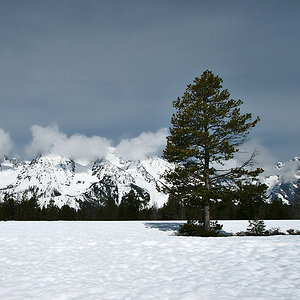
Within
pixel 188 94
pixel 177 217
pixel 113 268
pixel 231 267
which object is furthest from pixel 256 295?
pixel 177 217

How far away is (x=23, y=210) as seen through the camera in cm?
7519

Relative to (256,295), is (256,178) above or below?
above

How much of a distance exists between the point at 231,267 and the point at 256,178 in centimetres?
970

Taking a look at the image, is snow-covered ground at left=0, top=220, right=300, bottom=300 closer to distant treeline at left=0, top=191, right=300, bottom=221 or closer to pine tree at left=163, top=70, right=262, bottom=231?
pine tree at left=163, top=70, right=262, bottom=231

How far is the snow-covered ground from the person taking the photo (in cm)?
570

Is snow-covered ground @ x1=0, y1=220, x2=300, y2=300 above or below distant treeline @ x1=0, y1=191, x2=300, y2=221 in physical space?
above

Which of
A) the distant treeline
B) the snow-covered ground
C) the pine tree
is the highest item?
the pine tree

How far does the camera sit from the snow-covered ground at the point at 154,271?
570cm

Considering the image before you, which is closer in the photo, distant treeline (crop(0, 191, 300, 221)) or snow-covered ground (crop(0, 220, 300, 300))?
snow-covered ground (crop(0, 220, 300, 300))

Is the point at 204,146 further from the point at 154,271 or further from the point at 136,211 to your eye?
the point at 136,211

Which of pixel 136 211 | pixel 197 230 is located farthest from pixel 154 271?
pixel 136 211

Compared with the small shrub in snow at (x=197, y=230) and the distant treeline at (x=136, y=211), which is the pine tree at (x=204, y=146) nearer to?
the small shrub in snow at (x=197, y=230)

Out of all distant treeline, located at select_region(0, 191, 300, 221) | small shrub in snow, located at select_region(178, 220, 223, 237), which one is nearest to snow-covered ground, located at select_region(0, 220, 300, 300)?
small shrub in snow, located at select_region(178, 220, 223, 237)

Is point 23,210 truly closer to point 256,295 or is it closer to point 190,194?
point 190,194
